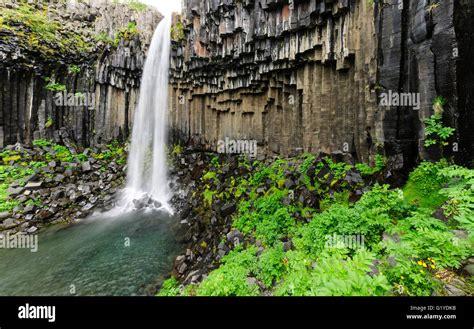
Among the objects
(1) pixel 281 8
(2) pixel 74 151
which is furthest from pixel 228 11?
(2) pixel 74 151

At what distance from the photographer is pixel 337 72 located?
895 centimetres

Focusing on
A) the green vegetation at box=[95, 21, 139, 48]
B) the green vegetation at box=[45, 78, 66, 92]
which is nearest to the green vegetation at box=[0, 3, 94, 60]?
the green vegetation at box=[95, 21, 139, 48]

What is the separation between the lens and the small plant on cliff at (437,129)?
5355 mm

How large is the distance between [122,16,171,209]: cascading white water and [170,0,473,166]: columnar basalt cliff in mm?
1457

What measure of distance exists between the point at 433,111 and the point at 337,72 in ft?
14.1

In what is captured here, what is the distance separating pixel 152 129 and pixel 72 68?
8.08m

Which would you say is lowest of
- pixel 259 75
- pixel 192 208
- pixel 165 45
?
pixel 192 208

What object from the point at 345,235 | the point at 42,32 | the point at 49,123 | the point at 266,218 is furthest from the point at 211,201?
the point at 42,32

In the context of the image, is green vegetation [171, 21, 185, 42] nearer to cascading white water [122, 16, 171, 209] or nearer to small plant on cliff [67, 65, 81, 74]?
cascading white water [122, 16, 171, 209]

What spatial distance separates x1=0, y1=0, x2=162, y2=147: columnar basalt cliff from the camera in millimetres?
15266

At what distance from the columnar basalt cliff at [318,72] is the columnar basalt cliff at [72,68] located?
5523mm

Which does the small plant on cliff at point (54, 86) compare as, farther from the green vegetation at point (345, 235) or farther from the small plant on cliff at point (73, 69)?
the green vegetation at point (345, 235)
